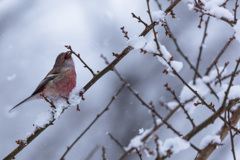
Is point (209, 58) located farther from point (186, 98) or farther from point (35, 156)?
A: point (186, 98)

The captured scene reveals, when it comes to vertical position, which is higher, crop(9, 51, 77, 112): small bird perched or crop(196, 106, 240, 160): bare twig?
crop(9, 51, 77, 112): small bird perched

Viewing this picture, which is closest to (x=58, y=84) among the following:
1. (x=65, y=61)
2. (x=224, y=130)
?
(x=65, y=61)

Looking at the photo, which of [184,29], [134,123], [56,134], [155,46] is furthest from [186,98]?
[184,29]

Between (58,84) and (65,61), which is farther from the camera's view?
(65,61)

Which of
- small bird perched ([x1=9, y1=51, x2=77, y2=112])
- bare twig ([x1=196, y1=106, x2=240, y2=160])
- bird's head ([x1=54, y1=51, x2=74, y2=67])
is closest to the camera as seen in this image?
bare twig ([x1=196, y1=106, x2=240, y2=160])

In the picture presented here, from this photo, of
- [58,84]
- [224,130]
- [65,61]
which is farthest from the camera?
[65,61]

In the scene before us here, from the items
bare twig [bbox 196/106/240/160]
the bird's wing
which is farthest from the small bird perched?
bare twig [bbox 196/106/240/160]

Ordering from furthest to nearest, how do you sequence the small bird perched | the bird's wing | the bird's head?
the bird's head → the bird's wing → the small bird perched

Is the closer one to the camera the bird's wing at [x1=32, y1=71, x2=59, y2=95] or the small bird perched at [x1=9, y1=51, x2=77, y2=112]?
the small bird perched at [x1=9, y1=51, x2=77, y2=112]

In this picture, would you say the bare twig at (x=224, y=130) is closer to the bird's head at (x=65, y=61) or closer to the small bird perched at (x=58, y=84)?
the small bird perched at (x=58, y=84)

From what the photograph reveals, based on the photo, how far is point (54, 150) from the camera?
7.72 m

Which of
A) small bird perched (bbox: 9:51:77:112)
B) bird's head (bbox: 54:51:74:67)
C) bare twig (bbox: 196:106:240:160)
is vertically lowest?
bare twig (bbox: 196:106:240:160)

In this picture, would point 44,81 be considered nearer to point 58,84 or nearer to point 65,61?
point 58,84

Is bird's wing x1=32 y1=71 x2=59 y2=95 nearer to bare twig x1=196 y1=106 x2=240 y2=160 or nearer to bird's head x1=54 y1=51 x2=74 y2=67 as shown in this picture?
bird's head x1=54 y1=51 x2=74 y2=67
